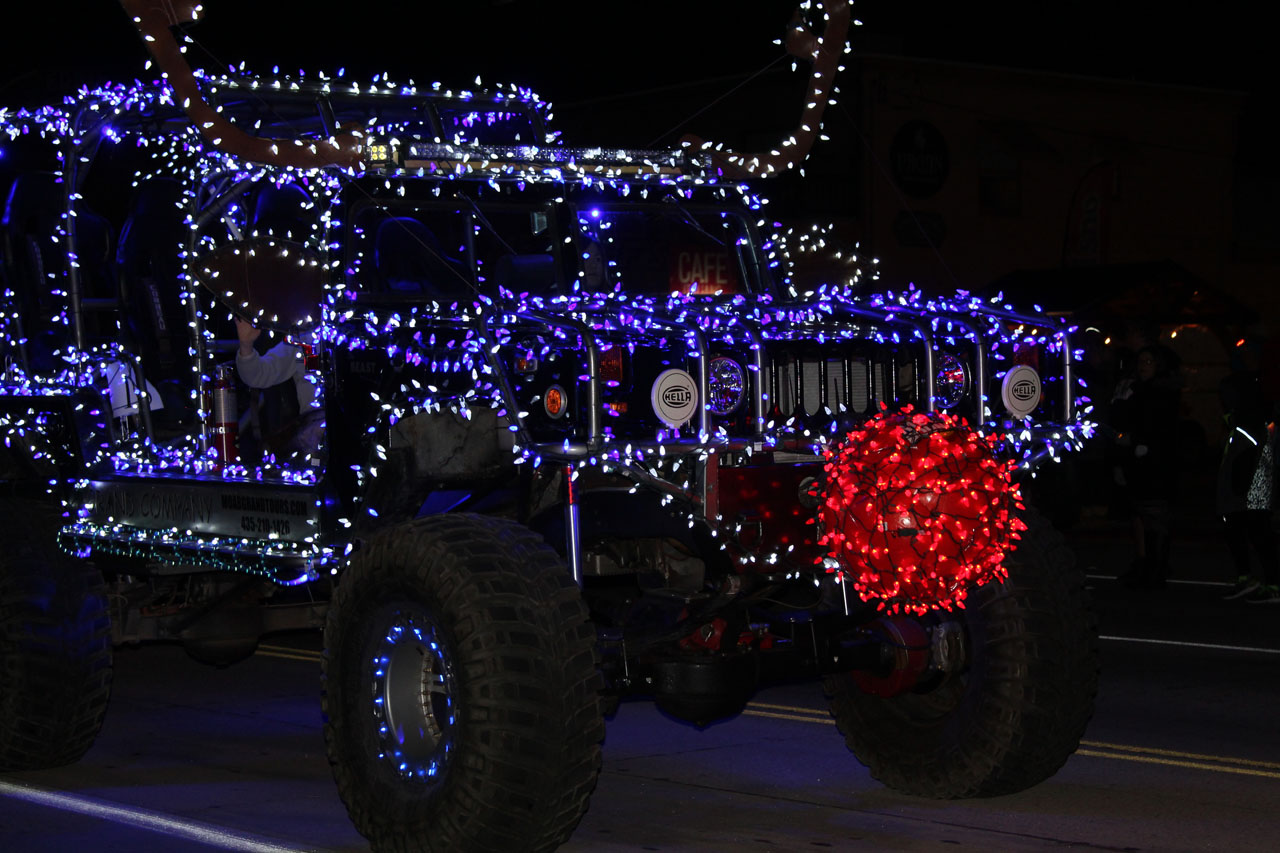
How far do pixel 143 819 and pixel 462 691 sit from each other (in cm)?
188

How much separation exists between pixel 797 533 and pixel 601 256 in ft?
6.77

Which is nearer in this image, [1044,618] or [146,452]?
[1044,618]

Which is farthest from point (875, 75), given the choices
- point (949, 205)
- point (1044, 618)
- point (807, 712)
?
point (1044, 618)

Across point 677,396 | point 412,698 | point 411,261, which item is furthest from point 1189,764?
point 411,261

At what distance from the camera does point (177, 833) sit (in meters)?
7.32

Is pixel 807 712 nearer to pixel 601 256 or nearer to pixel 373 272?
pixel 601 256

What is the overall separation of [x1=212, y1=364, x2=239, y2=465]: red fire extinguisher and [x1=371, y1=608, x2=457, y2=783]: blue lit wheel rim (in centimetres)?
174

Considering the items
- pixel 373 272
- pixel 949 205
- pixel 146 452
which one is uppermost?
pixel 949 205

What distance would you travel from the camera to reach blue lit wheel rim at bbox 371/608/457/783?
22.0 ft

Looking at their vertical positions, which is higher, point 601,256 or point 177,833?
point 601,256

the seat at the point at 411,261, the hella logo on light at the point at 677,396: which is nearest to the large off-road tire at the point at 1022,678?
the hella logo on light at the point at 677,396

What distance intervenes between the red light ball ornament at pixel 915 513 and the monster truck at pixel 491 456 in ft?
0.04

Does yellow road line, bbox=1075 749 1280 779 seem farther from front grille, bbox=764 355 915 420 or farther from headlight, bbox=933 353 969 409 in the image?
front grille, bbox=764 355 915 420

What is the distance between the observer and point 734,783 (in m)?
8.20
